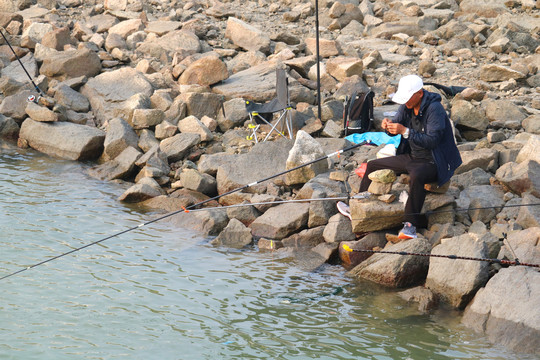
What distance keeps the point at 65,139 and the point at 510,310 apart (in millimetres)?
9402

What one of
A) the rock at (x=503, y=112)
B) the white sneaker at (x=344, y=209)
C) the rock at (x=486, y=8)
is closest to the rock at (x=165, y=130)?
the white sneaker at (x=344, y=209)

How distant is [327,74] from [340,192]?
5350 mm

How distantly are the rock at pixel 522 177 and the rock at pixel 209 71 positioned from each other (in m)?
7.22

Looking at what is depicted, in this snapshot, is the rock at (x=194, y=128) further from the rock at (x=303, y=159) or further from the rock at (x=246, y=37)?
the rock at (x=246, y=37)

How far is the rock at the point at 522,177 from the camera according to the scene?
8125mm

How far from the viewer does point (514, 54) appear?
51.0 feet

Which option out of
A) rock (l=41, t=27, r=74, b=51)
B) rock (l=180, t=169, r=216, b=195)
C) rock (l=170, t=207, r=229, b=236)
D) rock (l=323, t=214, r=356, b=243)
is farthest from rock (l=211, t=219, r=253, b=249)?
rock (l=41, t=27, r=74, b=51)

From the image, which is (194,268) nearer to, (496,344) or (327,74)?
(496,344)

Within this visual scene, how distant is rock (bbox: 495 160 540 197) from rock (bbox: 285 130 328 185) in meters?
2.67

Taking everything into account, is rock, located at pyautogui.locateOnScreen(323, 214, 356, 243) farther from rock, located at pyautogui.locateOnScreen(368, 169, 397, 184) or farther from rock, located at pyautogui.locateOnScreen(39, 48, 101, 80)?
rock, located at pyautogui.locateOnScreen(39, 48, 101, 80)

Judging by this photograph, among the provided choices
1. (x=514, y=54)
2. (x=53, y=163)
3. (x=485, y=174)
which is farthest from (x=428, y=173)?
(x=514, y=54)

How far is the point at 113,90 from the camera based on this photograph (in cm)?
1447

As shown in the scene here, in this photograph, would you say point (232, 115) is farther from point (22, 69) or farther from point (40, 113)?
point (22, 69)

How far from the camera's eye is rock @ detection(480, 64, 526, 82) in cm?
1339
